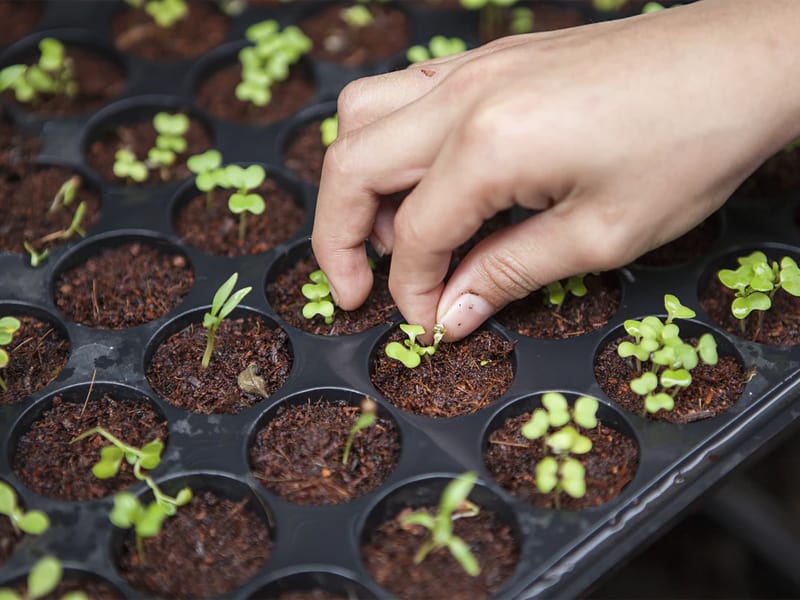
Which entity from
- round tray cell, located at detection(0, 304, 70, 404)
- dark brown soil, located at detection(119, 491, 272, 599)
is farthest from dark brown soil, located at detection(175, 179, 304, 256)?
dark brown soil, located at detection(119, 491, 272, 599)

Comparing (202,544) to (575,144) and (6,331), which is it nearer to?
(6,331)

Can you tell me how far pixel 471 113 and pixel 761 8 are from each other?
454 millimetres

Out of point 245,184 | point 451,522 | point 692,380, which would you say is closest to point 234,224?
point 245,184

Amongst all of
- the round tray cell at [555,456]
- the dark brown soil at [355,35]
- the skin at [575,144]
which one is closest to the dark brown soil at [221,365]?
the skin at [575,144]

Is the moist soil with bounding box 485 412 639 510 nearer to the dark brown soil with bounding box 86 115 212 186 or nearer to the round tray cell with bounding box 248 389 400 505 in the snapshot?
the round tray cell with bounding box 248 389 400 505

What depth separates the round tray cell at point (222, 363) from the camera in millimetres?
1406

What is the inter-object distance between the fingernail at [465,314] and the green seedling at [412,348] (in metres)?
0.02

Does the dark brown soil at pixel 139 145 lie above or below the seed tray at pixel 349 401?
above

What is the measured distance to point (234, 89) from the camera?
6.43 feet

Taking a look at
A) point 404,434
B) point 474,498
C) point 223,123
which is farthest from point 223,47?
point 474,498

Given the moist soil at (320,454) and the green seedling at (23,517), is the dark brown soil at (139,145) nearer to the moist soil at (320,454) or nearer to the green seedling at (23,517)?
the moist soil at (320,454)

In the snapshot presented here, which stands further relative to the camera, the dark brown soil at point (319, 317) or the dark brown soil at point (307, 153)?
the dark brown soil at point (307, 153)

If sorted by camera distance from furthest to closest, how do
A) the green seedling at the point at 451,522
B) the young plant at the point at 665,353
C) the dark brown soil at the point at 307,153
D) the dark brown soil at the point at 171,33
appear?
the dark brown soil at the point at 171,33, the dark brown soil at the point at 307,153, the young plant at the point at 665,353, the green seedling at the point at 451,522

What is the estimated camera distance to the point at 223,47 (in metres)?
1.97
